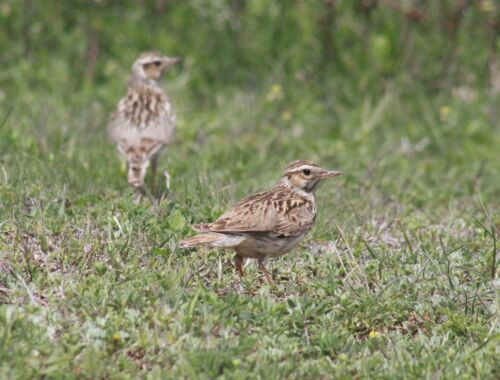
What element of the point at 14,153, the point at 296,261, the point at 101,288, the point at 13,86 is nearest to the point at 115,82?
the point at 13,86

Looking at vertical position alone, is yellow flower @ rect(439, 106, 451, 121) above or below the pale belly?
below

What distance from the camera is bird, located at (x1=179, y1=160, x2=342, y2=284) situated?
725 cm

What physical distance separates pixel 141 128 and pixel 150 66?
63.3 inches

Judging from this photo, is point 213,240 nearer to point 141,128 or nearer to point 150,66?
point 141,128

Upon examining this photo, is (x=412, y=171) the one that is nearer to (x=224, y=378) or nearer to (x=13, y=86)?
(x=13, y=86)

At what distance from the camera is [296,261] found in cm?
804

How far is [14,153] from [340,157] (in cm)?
382

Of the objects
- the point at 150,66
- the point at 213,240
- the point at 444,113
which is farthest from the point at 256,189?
the point at 444,113

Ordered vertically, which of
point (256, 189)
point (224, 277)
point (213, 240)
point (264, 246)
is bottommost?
point (256, 189)

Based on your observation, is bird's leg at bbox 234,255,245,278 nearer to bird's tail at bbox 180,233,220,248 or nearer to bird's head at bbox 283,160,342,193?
bird's tail at bbox 180,233,220,248

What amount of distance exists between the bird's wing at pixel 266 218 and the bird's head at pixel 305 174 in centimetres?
39

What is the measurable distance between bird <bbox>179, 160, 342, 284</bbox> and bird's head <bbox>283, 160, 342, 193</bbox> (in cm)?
24

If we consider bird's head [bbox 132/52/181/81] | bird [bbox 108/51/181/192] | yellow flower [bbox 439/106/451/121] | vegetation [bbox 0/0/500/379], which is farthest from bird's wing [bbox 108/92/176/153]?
yellow flower [bbox 439/106/451/121]

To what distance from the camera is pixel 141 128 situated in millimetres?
10430
